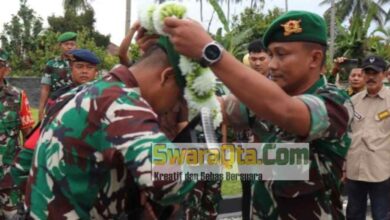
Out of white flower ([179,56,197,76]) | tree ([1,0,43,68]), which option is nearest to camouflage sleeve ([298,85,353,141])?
white flower ([179,56,197,76])

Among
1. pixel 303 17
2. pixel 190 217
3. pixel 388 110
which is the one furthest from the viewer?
pixel 388 110

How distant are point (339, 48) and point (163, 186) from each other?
18499mm

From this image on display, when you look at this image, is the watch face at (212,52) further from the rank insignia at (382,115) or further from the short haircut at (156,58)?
the rank insignia at (382,115)

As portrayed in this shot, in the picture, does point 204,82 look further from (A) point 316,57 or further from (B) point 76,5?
(B) point 76,5

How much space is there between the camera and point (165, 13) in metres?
1.88

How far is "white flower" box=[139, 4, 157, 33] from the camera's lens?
78.2 inches

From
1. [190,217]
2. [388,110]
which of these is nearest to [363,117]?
[388,110]

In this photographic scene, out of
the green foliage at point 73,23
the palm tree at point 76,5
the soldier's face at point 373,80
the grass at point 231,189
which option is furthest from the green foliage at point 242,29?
the palm tree at point 76,5

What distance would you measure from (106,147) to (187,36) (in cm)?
45

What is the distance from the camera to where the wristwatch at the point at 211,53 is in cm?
188

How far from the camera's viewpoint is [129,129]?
1.71 m

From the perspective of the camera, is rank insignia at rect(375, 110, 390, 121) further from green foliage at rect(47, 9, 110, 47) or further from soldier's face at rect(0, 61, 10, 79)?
green foliage at rect(47, 9, 110, 47)

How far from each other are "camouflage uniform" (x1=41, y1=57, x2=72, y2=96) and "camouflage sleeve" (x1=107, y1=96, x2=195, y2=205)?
5.59 meters

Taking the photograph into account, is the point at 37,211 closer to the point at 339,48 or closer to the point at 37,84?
the point at 339,48
